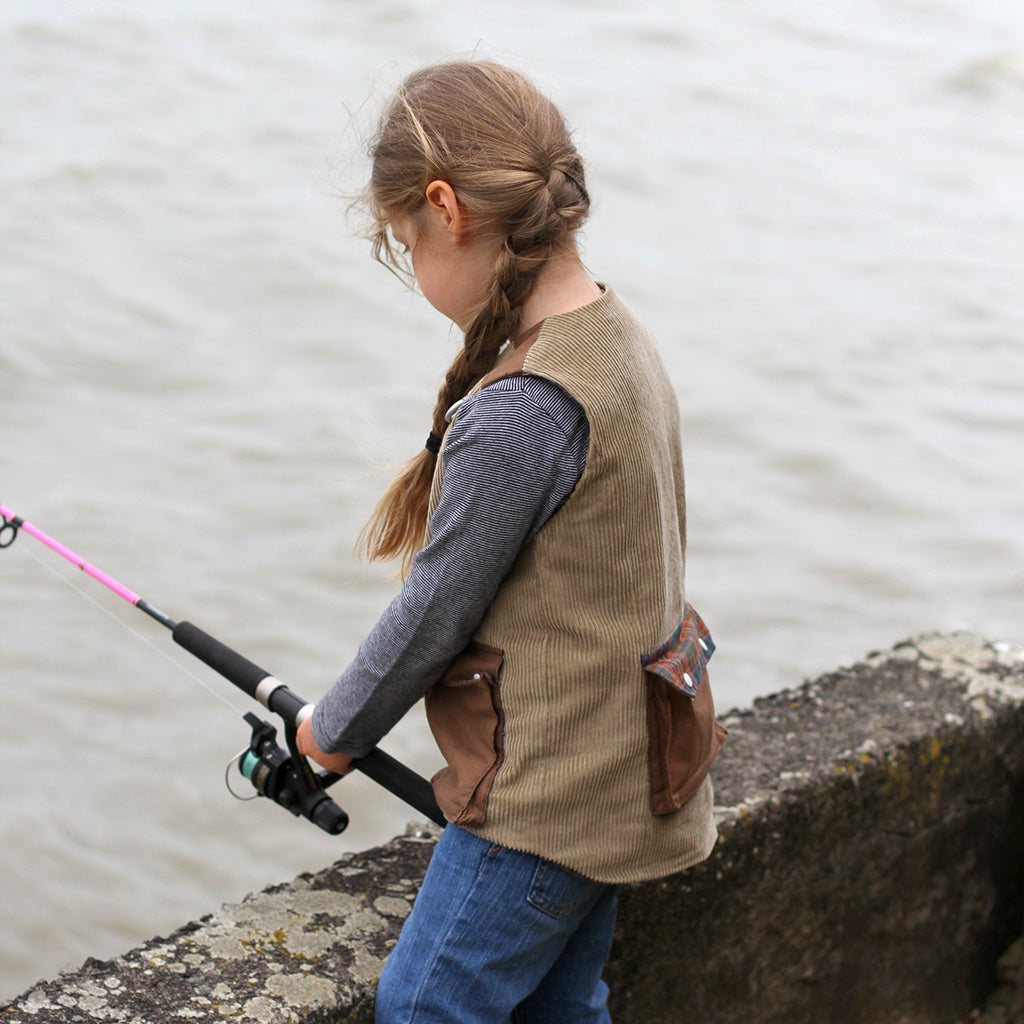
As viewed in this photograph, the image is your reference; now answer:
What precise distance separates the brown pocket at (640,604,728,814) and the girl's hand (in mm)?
374

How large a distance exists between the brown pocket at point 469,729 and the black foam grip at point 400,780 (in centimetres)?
9

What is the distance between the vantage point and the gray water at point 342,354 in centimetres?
407

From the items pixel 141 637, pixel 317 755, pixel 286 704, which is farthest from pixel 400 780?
pixel 141 637

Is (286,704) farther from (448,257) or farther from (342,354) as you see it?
(342,354)

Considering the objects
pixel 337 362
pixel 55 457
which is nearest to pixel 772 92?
pixel 337 362

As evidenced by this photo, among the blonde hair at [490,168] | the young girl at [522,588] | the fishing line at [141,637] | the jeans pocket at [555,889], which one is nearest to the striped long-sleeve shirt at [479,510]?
the young girl at [522,588]

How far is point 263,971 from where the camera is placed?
5.43 feet

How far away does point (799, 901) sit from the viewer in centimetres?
211

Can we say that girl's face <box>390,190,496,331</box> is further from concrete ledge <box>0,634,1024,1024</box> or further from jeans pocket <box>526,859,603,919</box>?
concrete ledge <box>0,634,1024,1024</box>

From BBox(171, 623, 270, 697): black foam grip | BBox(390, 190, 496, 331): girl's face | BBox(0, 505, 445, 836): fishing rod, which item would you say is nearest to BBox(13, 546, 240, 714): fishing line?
BBox(171, 623, 270, 697): black foam grip

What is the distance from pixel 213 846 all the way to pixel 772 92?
715 centimetres

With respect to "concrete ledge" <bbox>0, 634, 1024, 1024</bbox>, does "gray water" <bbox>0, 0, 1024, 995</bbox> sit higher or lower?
lower

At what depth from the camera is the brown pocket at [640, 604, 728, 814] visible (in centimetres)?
152

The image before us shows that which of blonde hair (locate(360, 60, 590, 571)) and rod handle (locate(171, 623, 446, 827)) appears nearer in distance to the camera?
blonde hair (locate(360, 60, 590, 571))
